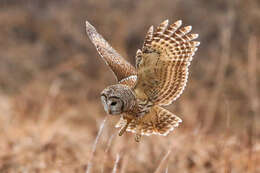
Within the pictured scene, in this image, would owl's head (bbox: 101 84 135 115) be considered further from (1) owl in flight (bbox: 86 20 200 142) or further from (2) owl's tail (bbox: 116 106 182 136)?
(2) owl's tail (bbox: 116 106 182 136)

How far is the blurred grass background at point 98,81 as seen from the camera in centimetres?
427

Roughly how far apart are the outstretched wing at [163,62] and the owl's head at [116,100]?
0.13 metres

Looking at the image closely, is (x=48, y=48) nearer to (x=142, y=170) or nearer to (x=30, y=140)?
(x=30, y=140)

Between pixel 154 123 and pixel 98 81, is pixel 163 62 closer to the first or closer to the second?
pixel 154 123

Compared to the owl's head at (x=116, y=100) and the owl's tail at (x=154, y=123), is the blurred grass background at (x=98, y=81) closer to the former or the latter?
the owl's tail at (x=154, y=123)

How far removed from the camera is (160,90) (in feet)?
6.30

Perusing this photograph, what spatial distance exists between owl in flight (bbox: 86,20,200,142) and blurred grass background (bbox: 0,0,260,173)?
3.29ft

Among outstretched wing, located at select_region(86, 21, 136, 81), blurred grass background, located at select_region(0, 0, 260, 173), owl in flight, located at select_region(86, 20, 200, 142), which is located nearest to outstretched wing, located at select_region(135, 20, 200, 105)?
owl in flight, located at select_region(86, 20, 200, 142)

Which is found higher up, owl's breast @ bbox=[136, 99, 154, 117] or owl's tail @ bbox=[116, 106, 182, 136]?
owl's breast @ bbox=[136, 99, 154, 117]

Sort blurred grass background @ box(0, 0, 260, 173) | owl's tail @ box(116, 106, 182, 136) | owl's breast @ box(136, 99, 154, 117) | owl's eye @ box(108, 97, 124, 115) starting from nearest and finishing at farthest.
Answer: owl's eye @ box(108, 97, 124, 115) < owl's breast @ box(136, 99, 154, 117) < owl's tail @ box(116, 106, 182, 136) < blurred grass background @ box(0, 0, 260, 173)

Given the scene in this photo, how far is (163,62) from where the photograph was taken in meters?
1.93

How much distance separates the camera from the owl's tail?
6.30 ft

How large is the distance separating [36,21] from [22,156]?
408 inches

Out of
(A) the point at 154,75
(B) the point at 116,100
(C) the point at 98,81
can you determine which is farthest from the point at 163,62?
(C) the point at 98,81
